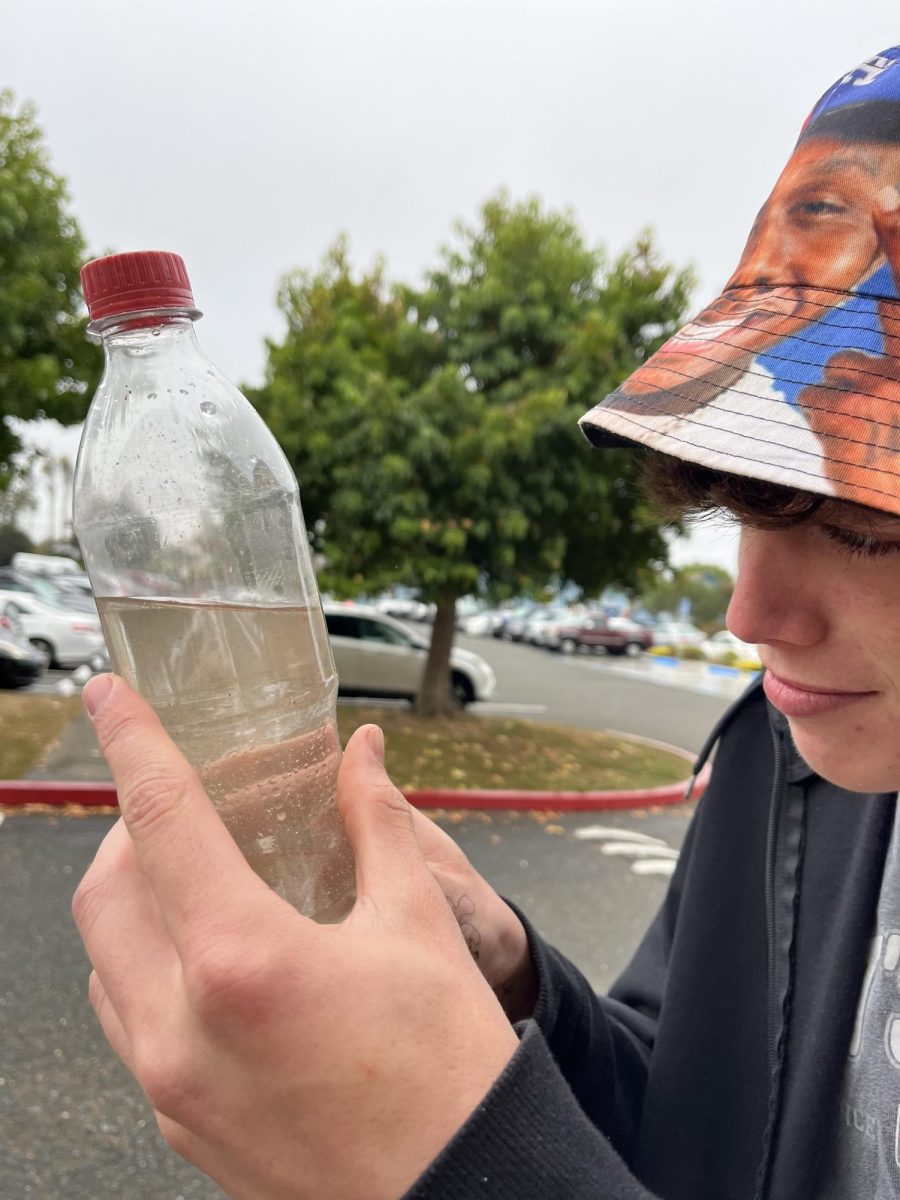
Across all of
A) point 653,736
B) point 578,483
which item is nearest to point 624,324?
point 578,483

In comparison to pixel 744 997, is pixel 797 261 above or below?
above

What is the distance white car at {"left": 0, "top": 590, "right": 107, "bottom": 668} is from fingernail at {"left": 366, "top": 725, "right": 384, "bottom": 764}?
15.3 m

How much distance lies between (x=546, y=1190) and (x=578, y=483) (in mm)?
8565

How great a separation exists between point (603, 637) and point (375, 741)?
32.9 m

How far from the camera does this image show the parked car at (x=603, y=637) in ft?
109

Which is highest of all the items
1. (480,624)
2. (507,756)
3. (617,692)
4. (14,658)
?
(14,658)

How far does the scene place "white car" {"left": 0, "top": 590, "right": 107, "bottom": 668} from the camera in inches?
598

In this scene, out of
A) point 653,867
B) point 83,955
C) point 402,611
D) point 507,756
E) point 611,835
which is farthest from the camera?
point 402,611

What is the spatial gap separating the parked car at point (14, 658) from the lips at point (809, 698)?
13050mm

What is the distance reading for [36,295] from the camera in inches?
339

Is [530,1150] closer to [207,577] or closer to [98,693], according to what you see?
[98,693]

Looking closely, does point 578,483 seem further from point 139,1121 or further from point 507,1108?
point 507,1108

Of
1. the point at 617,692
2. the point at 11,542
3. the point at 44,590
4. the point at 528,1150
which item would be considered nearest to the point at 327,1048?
the point at 528,1150

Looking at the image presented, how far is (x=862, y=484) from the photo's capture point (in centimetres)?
84
